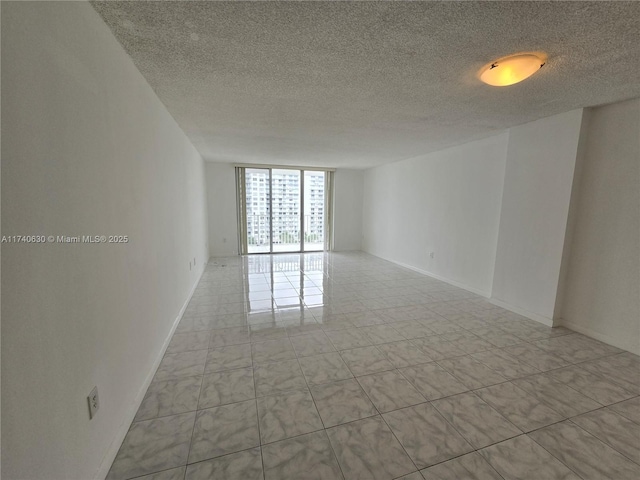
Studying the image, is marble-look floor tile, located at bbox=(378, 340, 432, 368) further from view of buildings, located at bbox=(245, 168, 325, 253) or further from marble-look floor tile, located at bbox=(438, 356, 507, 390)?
view of buildings, located at bbox=(245, 168, 325, 253)

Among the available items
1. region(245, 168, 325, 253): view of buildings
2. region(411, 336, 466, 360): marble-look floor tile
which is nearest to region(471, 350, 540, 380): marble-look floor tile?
region(411, 336, 466, 360): marble-look floor tile

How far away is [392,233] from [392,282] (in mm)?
1802

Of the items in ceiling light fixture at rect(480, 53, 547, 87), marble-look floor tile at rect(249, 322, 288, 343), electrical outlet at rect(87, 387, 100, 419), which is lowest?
marble-look floor tile at rect(249, 322, 288, 343)

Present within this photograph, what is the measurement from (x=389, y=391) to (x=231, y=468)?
3.50 feet

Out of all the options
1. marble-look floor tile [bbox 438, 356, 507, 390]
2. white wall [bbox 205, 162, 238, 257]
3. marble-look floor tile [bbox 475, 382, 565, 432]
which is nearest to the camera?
marble-look floor tile [bbox 475, 382, 565, 432]

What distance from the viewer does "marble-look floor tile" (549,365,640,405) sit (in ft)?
5.88

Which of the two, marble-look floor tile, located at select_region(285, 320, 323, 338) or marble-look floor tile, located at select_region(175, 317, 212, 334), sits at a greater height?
marble-look floor tile, located at select_region(285, 320, 323, 338)

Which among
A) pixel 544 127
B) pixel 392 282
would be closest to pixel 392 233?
pixel 392 282

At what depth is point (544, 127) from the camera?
110 inches

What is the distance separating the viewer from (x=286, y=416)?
1590 mm

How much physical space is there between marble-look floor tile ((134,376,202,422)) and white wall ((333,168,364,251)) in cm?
547

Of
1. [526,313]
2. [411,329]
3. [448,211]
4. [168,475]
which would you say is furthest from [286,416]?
[448,211]

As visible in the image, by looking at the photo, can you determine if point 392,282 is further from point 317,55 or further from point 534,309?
point 317,55

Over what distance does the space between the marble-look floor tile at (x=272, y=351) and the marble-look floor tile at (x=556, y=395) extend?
1.76 metres
